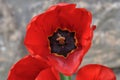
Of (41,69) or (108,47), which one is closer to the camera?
(41,69)

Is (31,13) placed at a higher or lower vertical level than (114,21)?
higher

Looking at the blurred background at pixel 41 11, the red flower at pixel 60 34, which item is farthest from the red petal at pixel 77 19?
the blurred background at pixel 41 11

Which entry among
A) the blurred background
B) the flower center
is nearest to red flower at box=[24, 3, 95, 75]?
the flower center

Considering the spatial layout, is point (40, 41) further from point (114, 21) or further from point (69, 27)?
point (114, 21)

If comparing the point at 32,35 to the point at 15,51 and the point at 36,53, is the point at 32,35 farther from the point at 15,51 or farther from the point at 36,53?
the point at 15,51

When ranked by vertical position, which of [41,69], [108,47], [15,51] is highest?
[41,69]

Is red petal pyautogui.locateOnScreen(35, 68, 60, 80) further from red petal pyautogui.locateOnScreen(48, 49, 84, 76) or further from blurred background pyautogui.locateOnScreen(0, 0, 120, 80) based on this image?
blurred background pyautogui.locateOnScreen(0, 0, 120, 80)

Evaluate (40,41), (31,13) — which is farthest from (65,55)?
(31,13)

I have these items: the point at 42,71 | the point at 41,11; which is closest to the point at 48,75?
the point at 42,71
